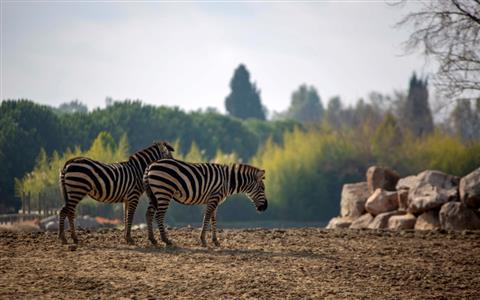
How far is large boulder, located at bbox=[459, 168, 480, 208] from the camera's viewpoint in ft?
53.1

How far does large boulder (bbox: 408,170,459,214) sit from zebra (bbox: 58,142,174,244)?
720cm

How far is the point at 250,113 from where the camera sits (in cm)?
9162

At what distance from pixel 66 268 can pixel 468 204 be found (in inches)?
389

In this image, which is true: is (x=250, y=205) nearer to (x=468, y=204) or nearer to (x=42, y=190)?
(x=42, y=190)

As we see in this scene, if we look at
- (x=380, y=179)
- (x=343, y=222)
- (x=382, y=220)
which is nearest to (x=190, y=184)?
(x=382, y=220)

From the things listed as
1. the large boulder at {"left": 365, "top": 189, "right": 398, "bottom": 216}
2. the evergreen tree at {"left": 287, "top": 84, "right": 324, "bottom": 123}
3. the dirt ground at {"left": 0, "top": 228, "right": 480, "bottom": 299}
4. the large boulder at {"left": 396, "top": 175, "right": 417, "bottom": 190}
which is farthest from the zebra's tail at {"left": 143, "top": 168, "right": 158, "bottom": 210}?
the evergreen tree at {"left": 287, "top": 84, "right": 324, "bottom": 123}

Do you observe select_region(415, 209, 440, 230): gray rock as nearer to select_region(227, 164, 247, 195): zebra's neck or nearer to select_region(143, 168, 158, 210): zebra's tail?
select_region(227, 164, 247, 195): zebra's neck

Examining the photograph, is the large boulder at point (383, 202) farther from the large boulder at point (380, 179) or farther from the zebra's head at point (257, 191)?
the zebra's head at point (257, 191)

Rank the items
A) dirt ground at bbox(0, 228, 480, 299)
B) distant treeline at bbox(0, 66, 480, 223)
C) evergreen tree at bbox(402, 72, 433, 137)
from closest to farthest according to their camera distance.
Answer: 1. dirt ground at bbox(0, 228, 480, 299)
2. distant treeline at bbox(0, 66, 480, 223)
3. evergreen tree at bbox(402, 72, 433, 137)

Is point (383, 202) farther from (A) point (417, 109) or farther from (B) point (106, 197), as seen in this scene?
(A) point (417, 109)

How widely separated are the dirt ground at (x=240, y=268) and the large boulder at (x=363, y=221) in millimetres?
4408

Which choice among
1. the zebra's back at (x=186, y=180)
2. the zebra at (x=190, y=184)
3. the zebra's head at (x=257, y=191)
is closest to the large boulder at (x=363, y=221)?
the zebra's head at (x=257, y=191)

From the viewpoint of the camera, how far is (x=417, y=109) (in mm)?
65812

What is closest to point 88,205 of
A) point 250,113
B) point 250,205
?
point 250,205
